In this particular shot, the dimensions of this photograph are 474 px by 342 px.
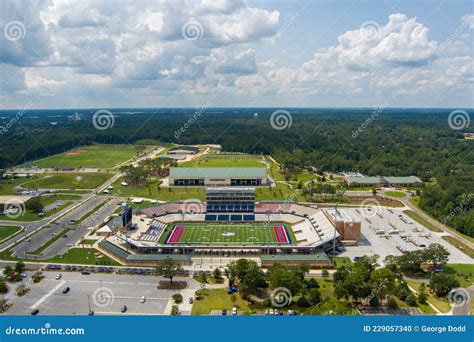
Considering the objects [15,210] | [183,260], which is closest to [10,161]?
[15,210]

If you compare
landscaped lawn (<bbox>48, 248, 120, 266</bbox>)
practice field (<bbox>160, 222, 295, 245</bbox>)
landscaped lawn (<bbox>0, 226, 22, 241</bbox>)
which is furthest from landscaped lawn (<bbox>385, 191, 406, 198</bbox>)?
landscaped lawn (<bbox>0, 226, 22, 241</bbox>)

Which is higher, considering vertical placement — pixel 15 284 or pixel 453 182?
pixel 453 182

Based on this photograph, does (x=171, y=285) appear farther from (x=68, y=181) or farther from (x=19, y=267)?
(x=68, y=181)

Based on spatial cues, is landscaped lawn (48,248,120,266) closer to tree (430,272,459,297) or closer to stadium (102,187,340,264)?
stadium (102,187,340,264)

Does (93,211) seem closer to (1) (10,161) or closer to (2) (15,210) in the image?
(2) (15,210)

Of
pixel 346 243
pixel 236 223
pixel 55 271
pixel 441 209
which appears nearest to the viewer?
pixel 55 271

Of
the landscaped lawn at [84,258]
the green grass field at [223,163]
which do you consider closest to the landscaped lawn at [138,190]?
the green grass field at [223,163]
